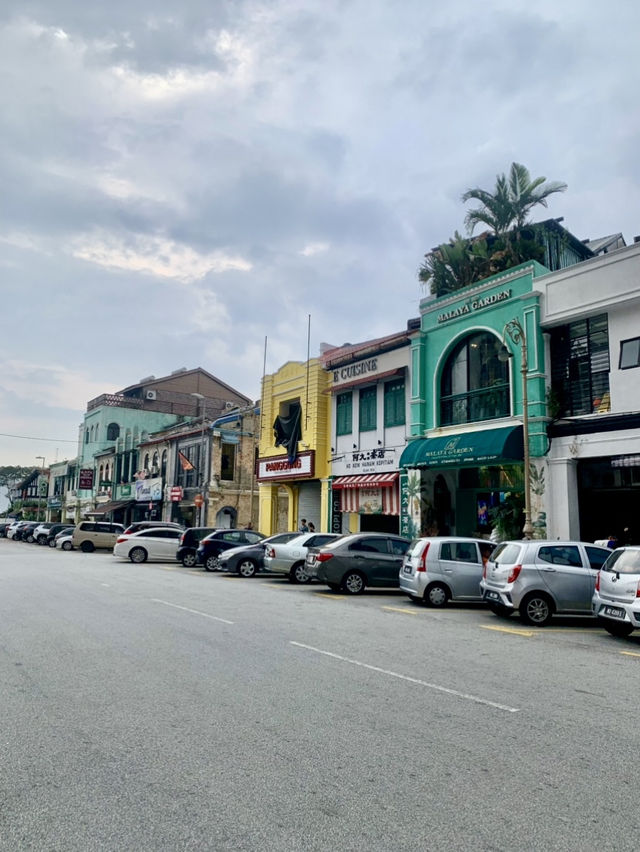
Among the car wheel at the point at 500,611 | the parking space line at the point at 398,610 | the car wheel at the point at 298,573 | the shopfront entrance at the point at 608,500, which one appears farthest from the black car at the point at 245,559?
the car wheel at the point at 500,611

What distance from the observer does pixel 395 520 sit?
27406 mm

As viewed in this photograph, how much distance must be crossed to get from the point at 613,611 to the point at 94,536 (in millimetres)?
33701

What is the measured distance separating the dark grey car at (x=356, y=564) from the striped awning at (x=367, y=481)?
7658 mm

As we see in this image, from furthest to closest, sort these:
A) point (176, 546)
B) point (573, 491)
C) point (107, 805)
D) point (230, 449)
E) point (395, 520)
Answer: point (230, 449) < point (176, 546) < point (395, 520) < point (573, 491) < point (107, 805)

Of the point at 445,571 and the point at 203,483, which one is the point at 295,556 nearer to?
the point at 445,571

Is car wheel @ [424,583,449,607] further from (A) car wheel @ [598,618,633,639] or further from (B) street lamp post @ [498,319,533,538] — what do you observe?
(A) car wheel @ [598,618,633,639]

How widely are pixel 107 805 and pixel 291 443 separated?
27005 mm

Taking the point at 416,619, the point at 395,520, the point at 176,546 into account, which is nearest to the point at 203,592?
the point at 416,619

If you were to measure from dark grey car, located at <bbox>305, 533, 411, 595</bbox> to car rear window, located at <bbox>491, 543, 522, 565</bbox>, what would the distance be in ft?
14.8

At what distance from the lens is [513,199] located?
2628cm

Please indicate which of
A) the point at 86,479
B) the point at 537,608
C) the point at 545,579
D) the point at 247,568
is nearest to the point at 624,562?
the point at 545,579

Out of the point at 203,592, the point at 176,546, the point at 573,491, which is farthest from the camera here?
the point at 176,546

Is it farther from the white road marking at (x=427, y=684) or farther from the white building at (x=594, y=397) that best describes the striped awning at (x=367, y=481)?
the white road marking at (x=427, y=684)

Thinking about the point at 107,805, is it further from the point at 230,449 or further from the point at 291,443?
the point at 230,449
